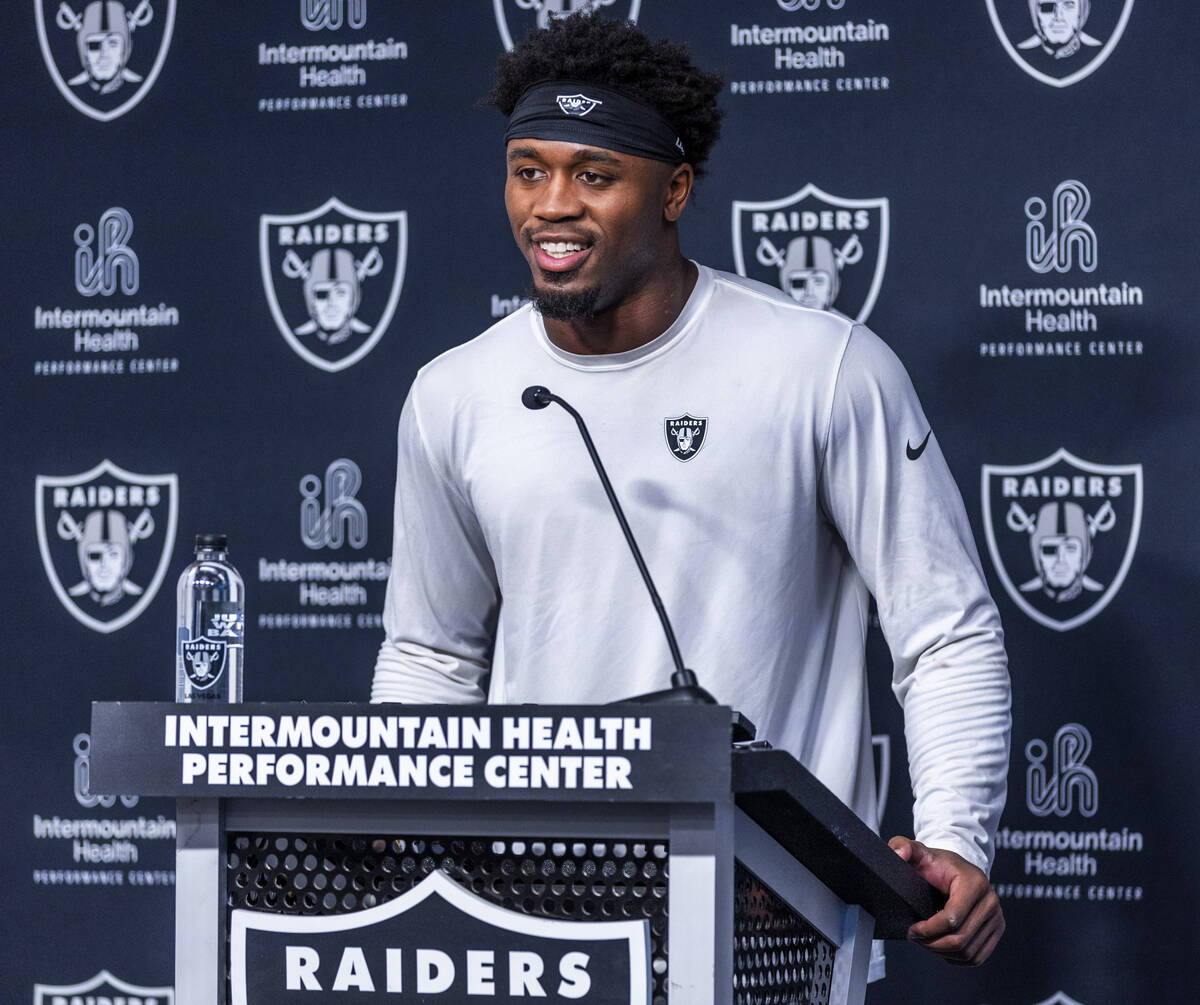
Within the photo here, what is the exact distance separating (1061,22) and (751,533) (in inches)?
49.9

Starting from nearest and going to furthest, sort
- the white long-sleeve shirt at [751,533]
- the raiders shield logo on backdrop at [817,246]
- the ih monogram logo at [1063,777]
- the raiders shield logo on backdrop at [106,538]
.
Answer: the white long-sleeve shirt at [751,533] → the ih monogram logo at [1063,777] → the raiders shield logo on backdrop at [817,246] → the raiders shield logo on backdrop at [106,538]

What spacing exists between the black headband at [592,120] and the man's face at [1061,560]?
1034mm

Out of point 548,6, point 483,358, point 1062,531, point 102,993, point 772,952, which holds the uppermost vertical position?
point 548,6

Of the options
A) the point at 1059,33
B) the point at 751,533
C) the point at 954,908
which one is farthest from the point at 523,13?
the point at 954,908

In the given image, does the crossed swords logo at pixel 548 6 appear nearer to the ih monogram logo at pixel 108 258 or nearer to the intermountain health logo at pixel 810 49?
the intermountain health logo at pixel 810 49

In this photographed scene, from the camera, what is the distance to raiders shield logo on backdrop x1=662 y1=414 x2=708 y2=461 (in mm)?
1802

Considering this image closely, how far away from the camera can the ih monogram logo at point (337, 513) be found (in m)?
2.74

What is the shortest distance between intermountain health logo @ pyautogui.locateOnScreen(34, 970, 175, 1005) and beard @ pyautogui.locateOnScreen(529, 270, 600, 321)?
5.24ft

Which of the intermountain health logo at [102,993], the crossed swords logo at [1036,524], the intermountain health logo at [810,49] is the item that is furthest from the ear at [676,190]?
the intermountain health logo at [102,993]

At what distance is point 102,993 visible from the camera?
2.78 metres

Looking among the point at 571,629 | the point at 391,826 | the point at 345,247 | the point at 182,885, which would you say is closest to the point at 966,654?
the point at 571,629

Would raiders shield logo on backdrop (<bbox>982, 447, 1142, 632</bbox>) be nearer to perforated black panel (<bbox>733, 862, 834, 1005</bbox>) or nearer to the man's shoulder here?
the man's shoulder

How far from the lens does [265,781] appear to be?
1.15m

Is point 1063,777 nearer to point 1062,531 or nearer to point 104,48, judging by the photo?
point 1062,531
